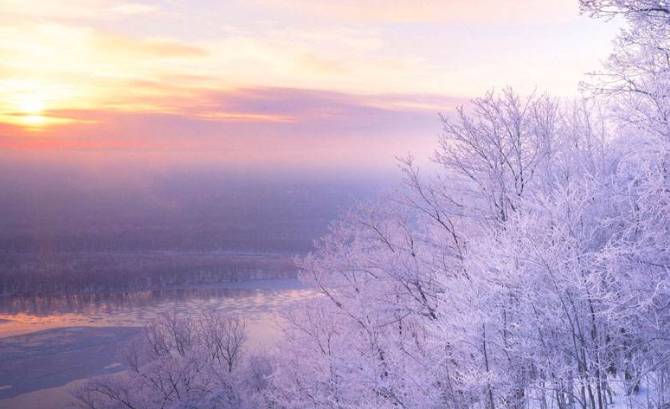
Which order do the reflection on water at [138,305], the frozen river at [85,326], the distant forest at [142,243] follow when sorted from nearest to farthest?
the frozen river at [85,326] < the reflection on water at [138,305] < the distant forest at [142,243]

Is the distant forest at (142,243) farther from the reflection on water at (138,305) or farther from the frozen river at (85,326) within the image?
the frozen river at (85,326)

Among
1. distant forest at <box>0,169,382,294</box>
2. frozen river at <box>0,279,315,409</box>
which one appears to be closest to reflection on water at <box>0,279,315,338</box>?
frozen river at <box>0,279,315,409</box>

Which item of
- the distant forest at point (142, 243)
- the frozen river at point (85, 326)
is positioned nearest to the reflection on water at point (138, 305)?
the frozen river at point (85, 326)

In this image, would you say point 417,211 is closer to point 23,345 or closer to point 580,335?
point 580,335

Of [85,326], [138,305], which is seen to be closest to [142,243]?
[138,305]

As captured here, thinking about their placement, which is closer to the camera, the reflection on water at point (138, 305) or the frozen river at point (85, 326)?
the frozen river at point (85, 326)

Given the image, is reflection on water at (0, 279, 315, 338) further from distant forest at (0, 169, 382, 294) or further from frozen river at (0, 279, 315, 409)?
distant forest at (0, 169, 382, 294)

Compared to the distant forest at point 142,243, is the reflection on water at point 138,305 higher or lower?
higher

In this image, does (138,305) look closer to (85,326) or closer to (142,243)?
(85,326)

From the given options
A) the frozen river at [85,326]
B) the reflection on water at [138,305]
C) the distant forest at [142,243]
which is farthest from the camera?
the distant forest at [142,243]
